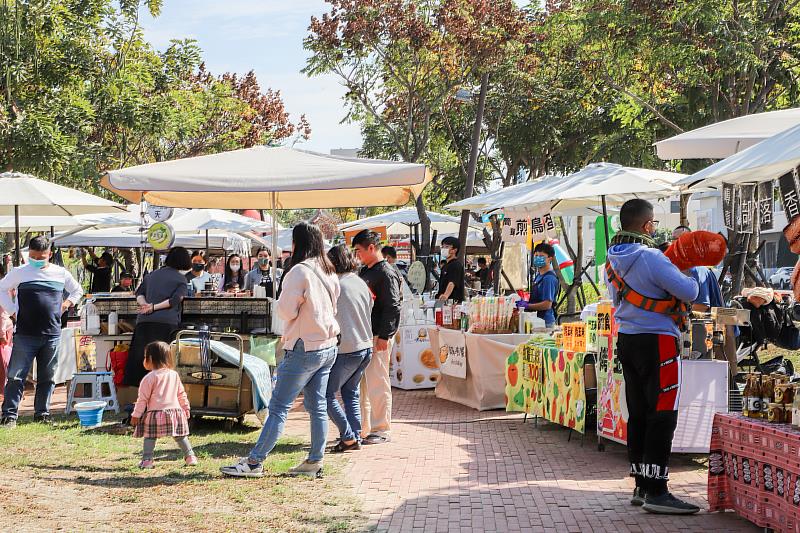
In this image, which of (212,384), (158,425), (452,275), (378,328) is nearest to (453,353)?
(452,275)

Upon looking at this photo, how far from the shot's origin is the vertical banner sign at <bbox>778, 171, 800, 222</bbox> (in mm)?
6168

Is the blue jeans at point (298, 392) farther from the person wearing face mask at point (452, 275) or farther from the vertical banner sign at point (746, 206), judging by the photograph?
the person wearing face mask at point (452, 275)

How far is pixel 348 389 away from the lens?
330 inches

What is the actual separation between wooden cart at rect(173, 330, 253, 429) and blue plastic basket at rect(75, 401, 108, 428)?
3.43 ft

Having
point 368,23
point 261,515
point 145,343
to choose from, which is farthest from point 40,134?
point 261,515

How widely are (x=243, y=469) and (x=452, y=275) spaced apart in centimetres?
662

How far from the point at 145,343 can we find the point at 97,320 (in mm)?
1028

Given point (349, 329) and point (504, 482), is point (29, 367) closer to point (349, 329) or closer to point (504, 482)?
point (349, 329)

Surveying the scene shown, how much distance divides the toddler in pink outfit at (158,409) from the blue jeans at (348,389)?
1.25m

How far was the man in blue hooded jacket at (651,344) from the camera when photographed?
6.01m

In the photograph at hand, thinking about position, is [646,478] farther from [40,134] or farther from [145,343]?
[40,134]

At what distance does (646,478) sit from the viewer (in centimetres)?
613

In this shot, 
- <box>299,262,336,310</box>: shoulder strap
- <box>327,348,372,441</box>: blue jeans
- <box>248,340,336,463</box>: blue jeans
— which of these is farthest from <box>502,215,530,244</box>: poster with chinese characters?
<box>248,340,336,463</box>: blue jeans

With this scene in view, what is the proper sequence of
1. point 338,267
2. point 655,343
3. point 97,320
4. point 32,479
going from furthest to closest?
point 97,320, point 338,267, point 32,479, point 655,343
